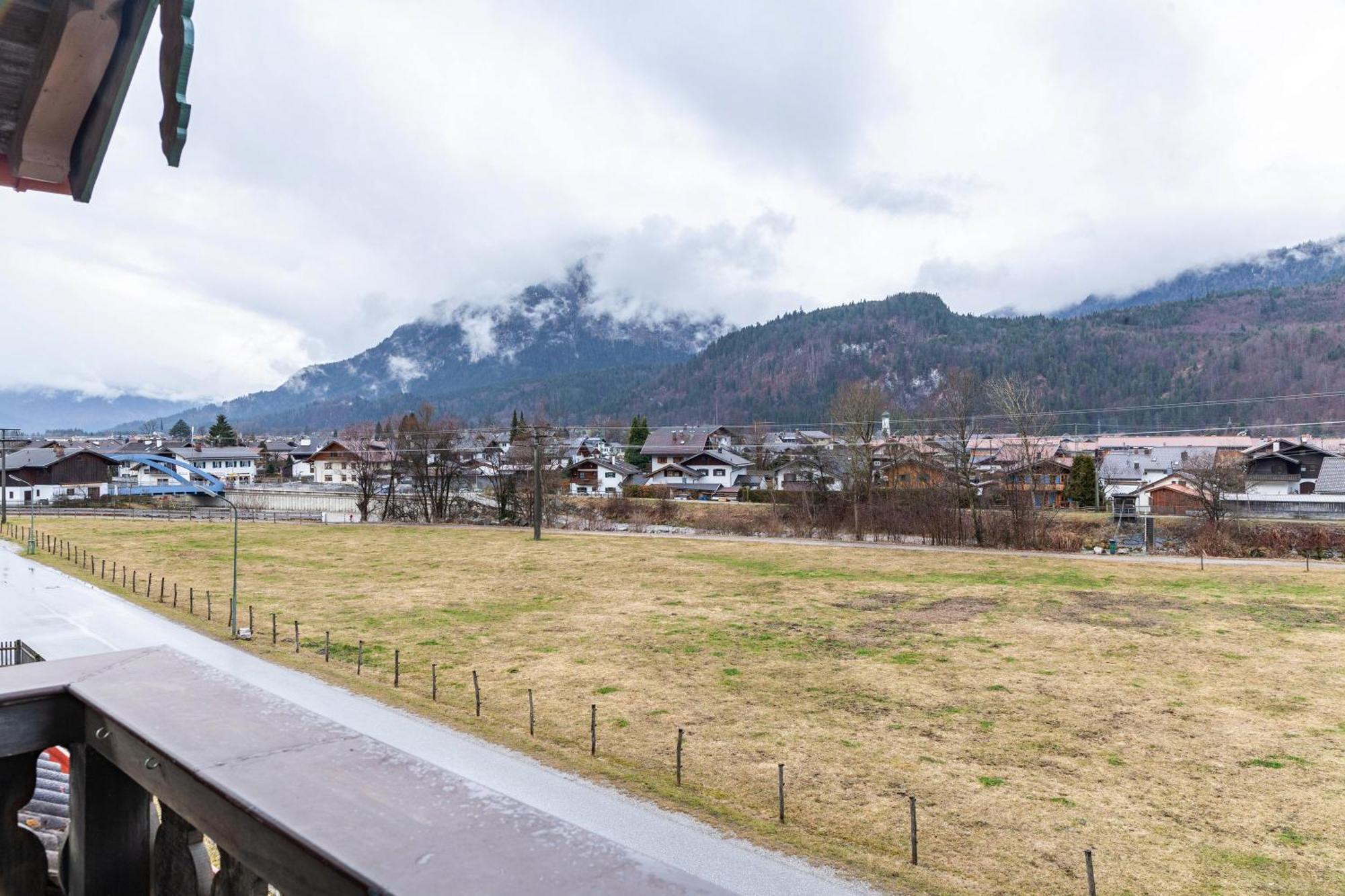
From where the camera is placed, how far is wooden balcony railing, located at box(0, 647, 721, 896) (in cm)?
109

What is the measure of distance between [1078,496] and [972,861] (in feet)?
177

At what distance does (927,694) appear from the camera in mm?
15695

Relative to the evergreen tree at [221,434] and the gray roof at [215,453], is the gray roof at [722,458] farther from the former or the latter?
the evergreen tree at [221,434]

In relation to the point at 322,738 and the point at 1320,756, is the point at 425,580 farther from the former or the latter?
the point at 322,738

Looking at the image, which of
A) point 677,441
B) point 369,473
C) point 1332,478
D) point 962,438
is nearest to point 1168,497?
point 1332,478

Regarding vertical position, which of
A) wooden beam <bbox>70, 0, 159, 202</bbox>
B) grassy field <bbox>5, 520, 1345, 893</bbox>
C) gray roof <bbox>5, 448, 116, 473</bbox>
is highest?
wooden beam <bbox>70, 0, 159, 202</bbox>

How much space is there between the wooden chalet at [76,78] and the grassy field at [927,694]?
32.7 feet

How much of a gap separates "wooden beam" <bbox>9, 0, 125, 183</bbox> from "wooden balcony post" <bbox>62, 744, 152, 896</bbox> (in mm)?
1753

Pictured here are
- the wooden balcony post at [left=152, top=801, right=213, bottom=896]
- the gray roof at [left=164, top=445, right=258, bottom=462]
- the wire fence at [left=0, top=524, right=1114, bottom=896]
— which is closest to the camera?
the wooden balcony post at [left=152, top=801, right=213, bottom=896]

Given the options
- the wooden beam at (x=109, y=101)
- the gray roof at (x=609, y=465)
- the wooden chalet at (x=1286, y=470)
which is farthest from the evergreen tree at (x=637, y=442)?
the wooden beam at (x=109, y=101)

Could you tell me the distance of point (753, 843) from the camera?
31.8 feet

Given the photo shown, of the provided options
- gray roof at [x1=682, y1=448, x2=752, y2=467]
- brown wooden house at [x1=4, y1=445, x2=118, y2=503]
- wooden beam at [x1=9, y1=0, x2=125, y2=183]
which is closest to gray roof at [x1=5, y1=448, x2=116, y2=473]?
brown wooden house at [x1=4, y1=445, x2=118, y2=503]

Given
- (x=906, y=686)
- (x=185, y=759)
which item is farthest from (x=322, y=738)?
(x=906, y=686)

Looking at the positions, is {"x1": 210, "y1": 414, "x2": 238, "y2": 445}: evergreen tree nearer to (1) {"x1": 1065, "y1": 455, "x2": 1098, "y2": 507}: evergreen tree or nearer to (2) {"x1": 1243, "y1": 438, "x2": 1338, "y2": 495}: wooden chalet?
(1) {"x1": 1065, "y1": 455, "x2": 1098, "y2": 507}: evergreen tree
